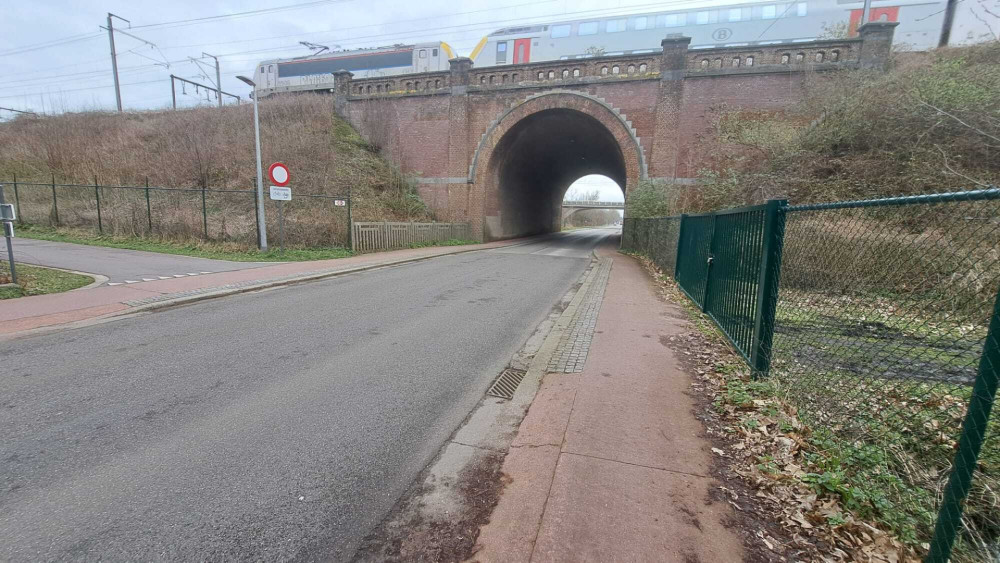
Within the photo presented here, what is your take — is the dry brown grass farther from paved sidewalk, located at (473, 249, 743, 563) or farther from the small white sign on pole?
paved sidewalk, located at (473, 249, 743, 563)

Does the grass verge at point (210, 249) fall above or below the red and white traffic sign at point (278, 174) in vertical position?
below

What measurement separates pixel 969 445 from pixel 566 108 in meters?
20.9

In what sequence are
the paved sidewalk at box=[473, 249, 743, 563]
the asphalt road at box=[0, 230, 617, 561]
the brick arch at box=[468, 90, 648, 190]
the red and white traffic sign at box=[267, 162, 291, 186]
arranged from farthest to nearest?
the brick arch at box=[468, 90, 648, 190] → the red and white traffic sign at box=[267, 162, 291, 186] → the asphalt road at box=[0, 230, 617, 561] → the paved sidewalk at box=[473, 249, 743, 563]

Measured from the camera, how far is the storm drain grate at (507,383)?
158 inches

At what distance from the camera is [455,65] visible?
21938 mm

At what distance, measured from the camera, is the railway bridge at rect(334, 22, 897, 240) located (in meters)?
17.4

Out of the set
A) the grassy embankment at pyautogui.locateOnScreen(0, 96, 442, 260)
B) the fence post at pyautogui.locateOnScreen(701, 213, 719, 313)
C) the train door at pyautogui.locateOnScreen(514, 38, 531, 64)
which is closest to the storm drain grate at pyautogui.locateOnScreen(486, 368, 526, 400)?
the fence post at pyautogui.locateOnScreen(701, 213, 719, 313)

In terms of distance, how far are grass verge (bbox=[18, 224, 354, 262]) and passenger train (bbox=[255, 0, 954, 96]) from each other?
16.2m

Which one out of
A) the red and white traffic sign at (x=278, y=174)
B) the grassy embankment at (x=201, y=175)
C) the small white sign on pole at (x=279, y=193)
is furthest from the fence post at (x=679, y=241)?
the red and white traffic sign at (x=278, y=174)

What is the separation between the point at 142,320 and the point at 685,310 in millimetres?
8715

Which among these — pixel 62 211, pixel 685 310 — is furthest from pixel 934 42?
pixel 62 211

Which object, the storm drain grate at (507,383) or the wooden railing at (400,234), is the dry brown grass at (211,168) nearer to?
the wooden railing at (400,234)

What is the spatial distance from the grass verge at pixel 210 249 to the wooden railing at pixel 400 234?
870 mm

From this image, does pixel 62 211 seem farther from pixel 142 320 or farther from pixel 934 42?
pixel 934 42
